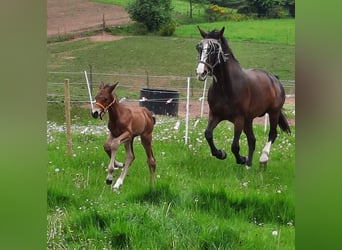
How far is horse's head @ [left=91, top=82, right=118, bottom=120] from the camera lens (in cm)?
234

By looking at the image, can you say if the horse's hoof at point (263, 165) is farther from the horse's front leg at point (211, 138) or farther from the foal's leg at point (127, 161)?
the foal's leg at point (127, 161)

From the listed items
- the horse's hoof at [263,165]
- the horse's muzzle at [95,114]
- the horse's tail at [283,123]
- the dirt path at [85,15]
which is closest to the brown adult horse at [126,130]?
the horse's muzzle at [95,114]

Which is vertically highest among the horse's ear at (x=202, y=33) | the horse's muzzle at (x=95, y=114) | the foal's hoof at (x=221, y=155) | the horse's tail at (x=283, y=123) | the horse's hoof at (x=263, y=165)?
the horse's ear at (x=202, y=33)

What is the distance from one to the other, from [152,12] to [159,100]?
0.47m

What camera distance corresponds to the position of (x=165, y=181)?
2.30 meters

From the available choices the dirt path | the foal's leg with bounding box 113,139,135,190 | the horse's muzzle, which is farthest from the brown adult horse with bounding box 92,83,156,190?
the dirt path

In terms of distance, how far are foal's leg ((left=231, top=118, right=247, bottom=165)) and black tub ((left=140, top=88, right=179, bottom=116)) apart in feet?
1.13

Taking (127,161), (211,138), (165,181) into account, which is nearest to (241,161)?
(211,138)

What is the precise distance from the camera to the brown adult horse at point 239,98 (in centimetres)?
244

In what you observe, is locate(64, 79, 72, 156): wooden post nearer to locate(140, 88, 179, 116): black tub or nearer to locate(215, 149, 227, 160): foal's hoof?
locate(140, 88, 179, 116): black tub

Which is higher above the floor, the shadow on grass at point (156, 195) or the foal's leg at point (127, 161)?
the foal's leg at point (127, 161)

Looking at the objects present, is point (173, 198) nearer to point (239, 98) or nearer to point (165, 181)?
point (165, 181)
